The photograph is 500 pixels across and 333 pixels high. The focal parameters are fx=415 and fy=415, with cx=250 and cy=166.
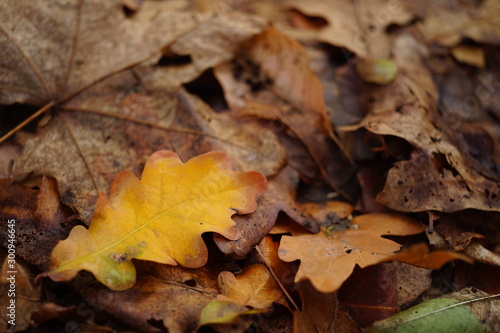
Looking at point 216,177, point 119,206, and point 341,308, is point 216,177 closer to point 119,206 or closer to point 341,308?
point 119,206

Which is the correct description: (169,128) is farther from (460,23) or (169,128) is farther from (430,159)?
(460,23)

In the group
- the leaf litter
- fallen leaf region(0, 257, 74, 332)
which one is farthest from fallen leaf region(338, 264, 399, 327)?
fallen leaf region(0, 257, 74, 332)

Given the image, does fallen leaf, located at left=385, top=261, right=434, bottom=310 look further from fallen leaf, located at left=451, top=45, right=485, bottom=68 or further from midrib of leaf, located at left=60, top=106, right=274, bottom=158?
fallen leaf, located at left=451, top=45, right=485, bottom=68

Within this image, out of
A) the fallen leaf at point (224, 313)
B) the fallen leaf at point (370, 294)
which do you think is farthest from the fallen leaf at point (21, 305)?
the fallen leaf at point (370, 294)

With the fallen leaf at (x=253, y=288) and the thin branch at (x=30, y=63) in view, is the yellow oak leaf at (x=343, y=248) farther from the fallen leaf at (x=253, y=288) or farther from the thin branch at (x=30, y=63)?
the thin branch at (x=30, y=63)

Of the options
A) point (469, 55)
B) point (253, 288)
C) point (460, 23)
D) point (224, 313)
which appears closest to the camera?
A: point (224, 313)

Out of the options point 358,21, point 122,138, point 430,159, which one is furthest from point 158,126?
point 358,21
